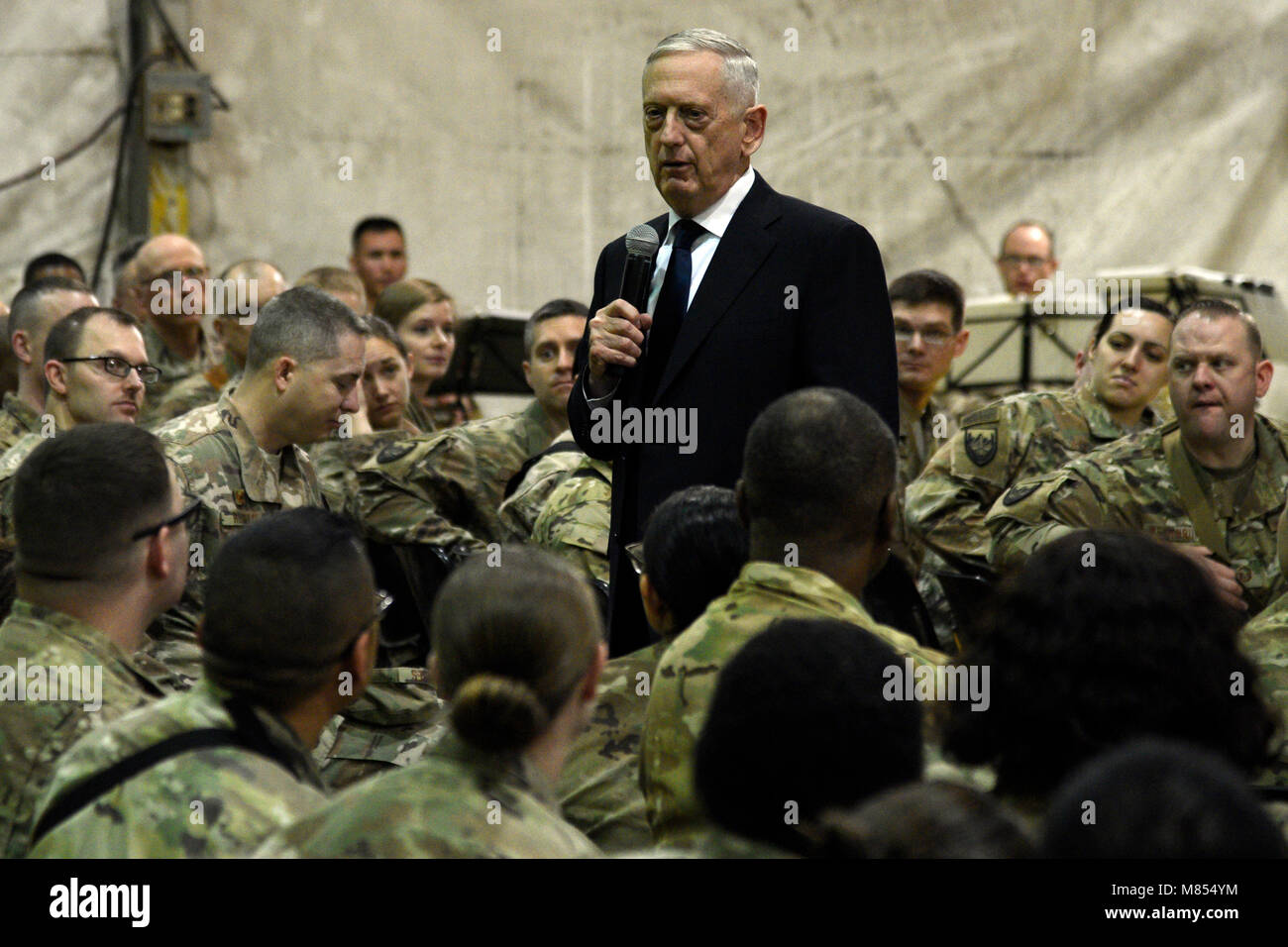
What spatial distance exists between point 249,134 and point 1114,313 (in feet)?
14.6

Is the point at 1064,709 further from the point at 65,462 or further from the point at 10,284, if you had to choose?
the point at 10,284

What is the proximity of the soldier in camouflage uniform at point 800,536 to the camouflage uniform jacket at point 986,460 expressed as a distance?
2197 millimetres

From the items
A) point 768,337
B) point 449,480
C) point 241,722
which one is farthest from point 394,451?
point 241,722

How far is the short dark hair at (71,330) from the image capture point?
4.86 metres

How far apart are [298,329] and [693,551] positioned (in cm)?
172

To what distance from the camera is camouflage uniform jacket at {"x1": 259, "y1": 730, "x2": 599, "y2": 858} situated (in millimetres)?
1920

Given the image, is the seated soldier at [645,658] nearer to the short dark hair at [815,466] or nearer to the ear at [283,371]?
the short dark hair at [815,466]

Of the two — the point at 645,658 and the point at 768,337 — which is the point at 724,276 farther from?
the point at 645,658

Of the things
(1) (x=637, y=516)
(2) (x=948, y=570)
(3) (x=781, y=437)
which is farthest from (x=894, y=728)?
(2) (x=948, y=570)

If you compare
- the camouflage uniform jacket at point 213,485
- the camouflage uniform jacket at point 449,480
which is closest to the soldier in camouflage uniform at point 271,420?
the camouflage uniform jacket at point 213,485

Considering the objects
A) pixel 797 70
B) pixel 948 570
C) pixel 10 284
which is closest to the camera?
pixel 948 570

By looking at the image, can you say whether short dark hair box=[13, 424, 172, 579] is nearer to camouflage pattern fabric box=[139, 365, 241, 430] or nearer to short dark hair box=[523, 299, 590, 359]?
short dark hair box=[523, 299, 590, 359]

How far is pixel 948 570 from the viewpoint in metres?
5.09
